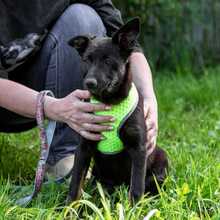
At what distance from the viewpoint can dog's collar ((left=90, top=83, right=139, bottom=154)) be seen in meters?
2.94

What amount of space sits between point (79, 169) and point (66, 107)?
297 mm

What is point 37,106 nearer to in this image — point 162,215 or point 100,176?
point 100,176

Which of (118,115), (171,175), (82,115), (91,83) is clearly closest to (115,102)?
(118,115)

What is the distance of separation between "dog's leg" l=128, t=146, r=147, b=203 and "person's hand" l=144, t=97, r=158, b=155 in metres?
0.18

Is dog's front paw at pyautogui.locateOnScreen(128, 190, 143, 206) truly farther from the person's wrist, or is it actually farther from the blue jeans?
the blue jeans

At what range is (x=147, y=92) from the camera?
3406mm

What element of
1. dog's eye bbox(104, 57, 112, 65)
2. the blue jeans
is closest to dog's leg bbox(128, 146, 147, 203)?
dog's eye bbox(104, 57, 112, 65)

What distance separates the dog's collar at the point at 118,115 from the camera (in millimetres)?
2939

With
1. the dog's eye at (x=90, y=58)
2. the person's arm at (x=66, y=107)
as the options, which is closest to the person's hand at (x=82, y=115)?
the person's arm at (x=66, y=107)

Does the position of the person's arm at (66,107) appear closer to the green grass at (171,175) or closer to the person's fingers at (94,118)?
the person's fingers at (94,118)

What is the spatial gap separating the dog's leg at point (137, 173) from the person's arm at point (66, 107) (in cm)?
18

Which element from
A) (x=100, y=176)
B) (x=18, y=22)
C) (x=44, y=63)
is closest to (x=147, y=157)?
(x=100, y=176)

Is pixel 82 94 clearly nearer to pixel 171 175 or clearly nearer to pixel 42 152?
pixel 42 152

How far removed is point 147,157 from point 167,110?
7.42ft
